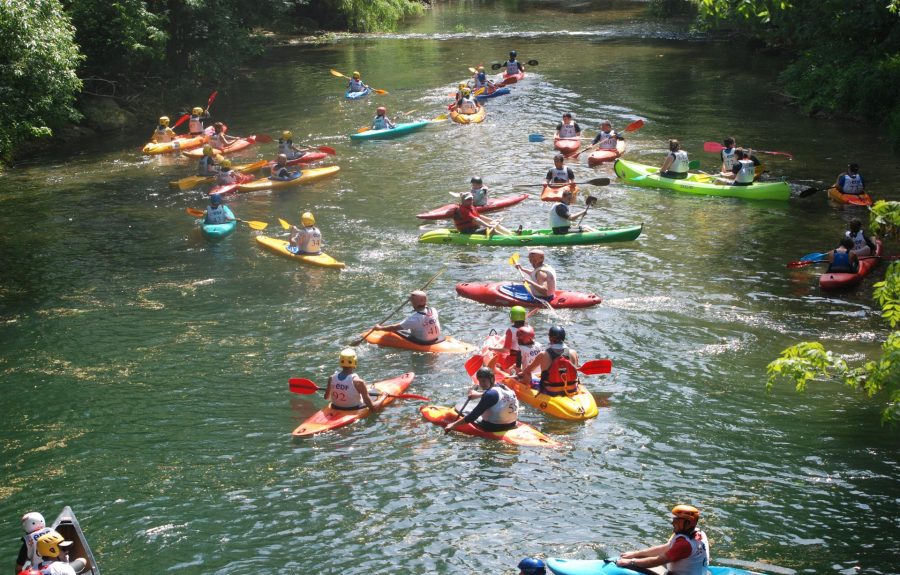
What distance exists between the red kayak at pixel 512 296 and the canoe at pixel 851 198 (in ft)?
29.5

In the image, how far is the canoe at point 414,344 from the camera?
17062 millimetres

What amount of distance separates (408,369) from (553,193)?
10.2 meters

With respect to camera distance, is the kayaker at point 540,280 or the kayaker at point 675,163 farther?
the kayaker at point 675,163

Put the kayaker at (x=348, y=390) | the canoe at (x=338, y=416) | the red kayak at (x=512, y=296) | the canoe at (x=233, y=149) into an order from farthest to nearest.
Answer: the canoe at (x=233, y=149) → the red kayak at (x=512, y=296) → the kayaker at (x=348, y=390) → the canoe at (x=338, y=416)

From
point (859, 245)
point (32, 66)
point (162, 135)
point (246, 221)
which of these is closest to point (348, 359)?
point (246, 221)

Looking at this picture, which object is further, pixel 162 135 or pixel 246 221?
pixel 162 135

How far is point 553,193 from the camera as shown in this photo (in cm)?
2520

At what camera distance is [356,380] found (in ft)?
47.8

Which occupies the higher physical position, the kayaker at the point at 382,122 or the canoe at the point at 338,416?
the kayaker at the point at 382,122

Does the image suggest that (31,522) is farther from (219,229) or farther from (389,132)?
(389,132)

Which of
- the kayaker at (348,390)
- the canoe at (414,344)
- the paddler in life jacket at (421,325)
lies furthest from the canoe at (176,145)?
the kayaker at (348,390)

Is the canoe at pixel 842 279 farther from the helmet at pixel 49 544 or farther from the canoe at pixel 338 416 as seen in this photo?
the helmet at pixel 49 544

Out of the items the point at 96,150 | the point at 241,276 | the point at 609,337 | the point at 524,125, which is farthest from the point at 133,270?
the point at 524,125

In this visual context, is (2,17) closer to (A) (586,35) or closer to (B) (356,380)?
(B) (356,380)
